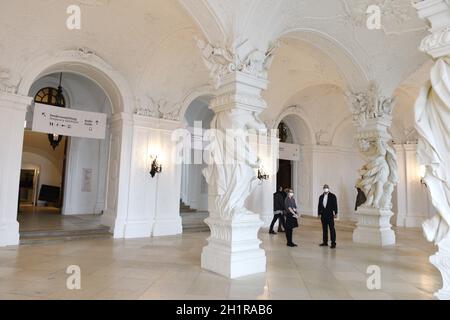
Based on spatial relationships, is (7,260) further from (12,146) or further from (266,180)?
(266,180)

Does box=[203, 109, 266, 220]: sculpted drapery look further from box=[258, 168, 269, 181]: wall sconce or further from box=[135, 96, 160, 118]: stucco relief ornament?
box=[258, 168, 269, 181]: wall sconce

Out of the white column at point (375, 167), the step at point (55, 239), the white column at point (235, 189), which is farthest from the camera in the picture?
the white column at point (375, 167)

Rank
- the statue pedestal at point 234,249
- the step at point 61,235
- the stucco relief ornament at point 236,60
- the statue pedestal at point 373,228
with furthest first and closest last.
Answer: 1. the statue pedestal at point 373,228
2. the step at point 61,235
3. the stucco relief ornament at point 236,60
4. the statue pedestal at point 234,249

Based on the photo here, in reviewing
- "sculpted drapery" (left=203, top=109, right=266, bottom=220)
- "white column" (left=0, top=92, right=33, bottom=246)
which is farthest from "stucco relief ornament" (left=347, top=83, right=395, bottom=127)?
"white column" (left=0, top=92, right=33, bottom=246)

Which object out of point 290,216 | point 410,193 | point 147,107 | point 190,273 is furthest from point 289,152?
point 190,273

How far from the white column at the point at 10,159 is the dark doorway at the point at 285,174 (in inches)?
418

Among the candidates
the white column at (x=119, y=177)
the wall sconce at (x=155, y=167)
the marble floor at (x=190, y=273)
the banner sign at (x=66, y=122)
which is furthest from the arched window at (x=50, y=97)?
the marble floor at (x=190, y=273)

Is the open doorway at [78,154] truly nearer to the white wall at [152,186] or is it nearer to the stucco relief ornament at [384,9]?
the white wall at [152,186]

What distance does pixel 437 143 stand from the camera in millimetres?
3221

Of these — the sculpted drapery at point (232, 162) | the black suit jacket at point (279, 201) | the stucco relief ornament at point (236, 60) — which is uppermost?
the stucco relief ornament at point (236, 60)

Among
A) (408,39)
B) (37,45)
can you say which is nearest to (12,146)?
(37,45)

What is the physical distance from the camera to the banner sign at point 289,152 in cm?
1238

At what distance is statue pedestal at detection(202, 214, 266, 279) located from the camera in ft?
14.4

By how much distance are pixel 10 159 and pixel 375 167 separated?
8.57 meters
